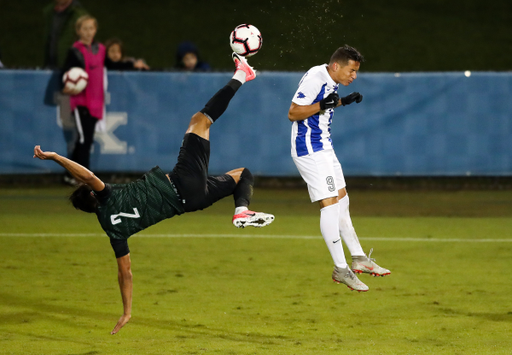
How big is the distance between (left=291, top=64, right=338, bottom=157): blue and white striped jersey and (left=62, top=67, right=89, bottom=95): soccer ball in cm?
717

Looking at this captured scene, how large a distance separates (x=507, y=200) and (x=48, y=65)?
9168 millimetres

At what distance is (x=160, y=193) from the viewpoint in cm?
728

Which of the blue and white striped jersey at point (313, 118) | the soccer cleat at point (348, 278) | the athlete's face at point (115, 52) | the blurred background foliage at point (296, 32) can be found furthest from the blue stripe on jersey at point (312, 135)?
the blurred background foliage at point (296, 32)

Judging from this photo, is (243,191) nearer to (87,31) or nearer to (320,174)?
(320,174)

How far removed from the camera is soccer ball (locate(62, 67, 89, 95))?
554 inches

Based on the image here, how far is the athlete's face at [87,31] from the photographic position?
13.9m

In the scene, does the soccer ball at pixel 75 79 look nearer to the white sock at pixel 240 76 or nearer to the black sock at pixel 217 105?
the white sock at pixel 240 76

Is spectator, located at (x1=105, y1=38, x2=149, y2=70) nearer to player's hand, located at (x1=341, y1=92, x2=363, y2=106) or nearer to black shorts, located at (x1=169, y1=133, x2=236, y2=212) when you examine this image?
black shorts, located at (x1=169, y1=133, x2=236, y2=212)

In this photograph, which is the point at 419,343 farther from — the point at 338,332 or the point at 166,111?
the point at 166,111

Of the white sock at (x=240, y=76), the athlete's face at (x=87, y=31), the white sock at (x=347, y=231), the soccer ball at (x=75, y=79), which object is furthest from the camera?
the soccer ball at (x=75, y=79)

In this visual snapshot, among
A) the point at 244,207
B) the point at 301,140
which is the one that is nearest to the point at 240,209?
the point at 244,207

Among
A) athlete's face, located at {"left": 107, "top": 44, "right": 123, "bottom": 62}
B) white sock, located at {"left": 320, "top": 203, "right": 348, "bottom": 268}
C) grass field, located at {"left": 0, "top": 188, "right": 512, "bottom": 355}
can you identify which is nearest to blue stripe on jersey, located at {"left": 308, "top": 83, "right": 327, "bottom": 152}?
white sock, located at {"left": 320, "top": 203, "right": 348, "bottom": 268}

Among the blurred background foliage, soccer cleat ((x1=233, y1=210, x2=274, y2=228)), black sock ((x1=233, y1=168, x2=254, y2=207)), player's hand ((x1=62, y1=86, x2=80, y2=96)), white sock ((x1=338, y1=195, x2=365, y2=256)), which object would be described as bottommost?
white sock ((x1=338, y1=195, x2=365, y2=256))

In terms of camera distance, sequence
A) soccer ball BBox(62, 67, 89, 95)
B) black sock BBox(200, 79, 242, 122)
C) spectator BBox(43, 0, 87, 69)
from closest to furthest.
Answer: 1. black sock BBox(200, 79, 242, 122)
2. soccer ball BBox(62, 67, 89, 95)
3. spectator BBox(43, 0, 87, 69)
